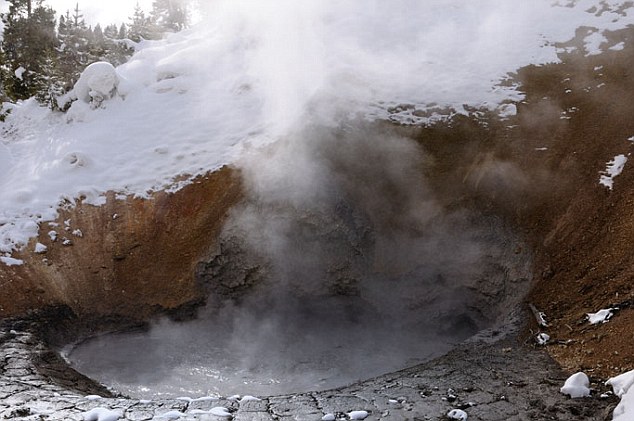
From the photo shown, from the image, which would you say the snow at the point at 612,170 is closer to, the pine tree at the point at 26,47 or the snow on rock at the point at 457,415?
the snow on rock at the point at 457,415

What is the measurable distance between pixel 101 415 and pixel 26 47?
21.9m

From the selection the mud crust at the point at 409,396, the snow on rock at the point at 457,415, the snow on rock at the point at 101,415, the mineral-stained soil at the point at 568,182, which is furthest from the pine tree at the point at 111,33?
the snow on rock at the point at 457,415

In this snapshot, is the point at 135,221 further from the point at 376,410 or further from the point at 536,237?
the point at 536,237

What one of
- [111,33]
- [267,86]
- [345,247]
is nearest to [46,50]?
[111,33]

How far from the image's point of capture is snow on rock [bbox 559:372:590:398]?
22.2 ft

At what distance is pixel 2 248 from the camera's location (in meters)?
11.6

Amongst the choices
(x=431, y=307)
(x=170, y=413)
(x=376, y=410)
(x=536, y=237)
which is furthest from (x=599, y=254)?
(x=170, y=413)

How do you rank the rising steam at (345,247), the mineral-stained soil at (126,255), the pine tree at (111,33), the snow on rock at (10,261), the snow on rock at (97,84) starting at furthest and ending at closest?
the pine tree at (111,33) < the snow on rock at (97,84) < the snow on rock at (10,261) < the mineral-stained soil at (126,255) < the rising steam at (345,247)

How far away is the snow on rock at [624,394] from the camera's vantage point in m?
5.95

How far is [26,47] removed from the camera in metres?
23.9

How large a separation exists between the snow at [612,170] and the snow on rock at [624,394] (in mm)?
4948

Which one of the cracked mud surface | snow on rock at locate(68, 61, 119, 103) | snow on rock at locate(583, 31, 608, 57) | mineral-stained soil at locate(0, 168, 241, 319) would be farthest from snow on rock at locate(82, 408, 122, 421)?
snow on rock at locate(583, 31, 608, 57)

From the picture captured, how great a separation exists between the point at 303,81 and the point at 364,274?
588cm

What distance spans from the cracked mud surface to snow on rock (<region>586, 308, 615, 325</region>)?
3.02 feet
